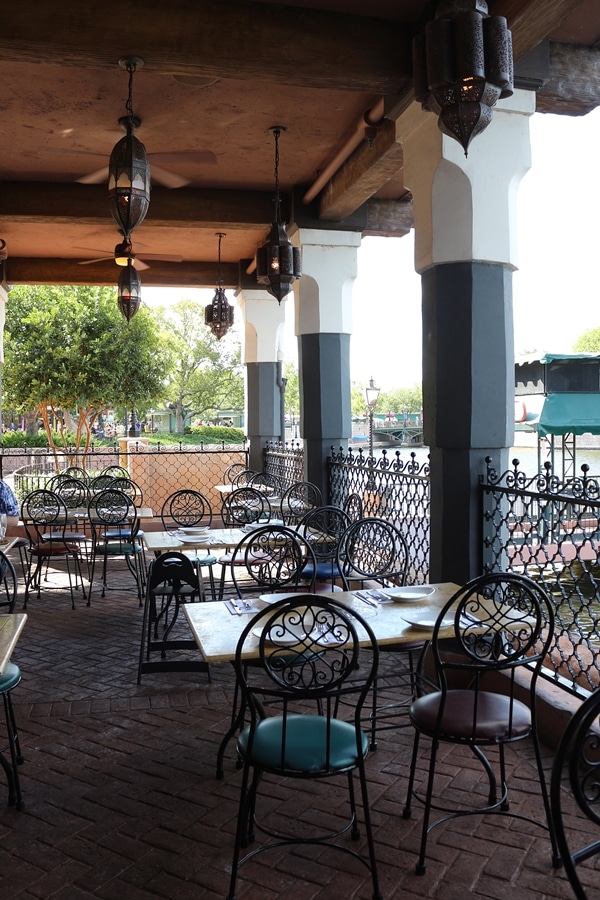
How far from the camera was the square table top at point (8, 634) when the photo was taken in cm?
253

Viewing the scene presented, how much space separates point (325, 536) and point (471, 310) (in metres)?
1.99

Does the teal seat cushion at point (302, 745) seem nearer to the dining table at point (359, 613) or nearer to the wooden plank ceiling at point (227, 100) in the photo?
the dining table at point (359, 613)

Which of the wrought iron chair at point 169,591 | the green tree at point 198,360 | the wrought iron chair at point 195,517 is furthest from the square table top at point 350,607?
the green tree at point 198,360

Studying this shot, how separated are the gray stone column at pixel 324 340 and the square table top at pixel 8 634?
4.45 m

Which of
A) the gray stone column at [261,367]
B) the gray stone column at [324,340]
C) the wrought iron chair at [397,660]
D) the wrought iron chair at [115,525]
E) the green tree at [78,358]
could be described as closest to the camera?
the wrought iron chair at [397,660]

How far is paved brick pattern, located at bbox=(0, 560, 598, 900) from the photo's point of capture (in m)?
2.32

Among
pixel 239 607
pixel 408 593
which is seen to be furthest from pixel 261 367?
pixel 239 607

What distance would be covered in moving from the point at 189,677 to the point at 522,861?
2.32 meters

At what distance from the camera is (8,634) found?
9.20 feet

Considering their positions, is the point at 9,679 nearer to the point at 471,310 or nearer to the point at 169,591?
the point at 169,591

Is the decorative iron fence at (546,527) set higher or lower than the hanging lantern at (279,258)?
lower

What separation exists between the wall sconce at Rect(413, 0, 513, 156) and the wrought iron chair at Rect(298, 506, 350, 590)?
236cm

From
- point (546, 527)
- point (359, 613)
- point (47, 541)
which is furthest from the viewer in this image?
point (47, 541)

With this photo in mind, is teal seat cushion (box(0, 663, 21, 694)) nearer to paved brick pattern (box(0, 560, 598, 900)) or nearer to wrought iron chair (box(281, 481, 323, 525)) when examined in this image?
paved brick pattern (box(0, 560, 598, 900))
